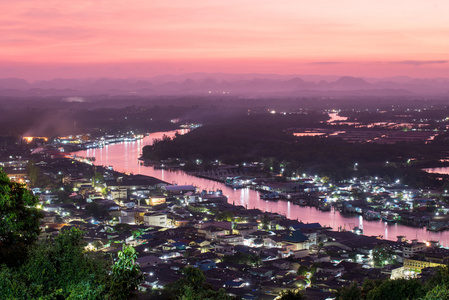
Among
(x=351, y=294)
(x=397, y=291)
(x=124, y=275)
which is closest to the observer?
(x=124, y=275)

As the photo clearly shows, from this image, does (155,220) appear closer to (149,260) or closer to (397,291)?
(149,260)

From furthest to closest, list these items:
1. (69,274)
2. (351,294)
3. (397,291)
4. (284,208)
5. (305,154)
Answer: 1. (305,154)
2. (284,208)
3. (351,294)
4. (397,291)
5. (69,274)

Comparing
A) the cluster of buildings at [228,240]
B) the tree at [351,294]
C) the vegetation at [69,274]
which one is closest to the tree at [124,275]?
the vegetation at [69,274]

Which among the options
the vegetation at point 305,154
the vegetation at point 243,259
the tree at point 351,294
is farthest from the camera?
the vegetation at point 305,154

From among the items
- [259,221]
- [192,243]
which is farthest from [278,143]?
[192,243]

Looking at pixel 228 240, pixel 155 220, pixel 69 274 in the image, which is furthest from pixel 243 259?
pixel 69 274

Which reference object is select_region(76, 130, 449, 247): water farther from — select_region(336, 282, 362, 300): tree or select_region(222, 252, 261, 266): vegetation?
select_region(336, 282, 362, 300): tree

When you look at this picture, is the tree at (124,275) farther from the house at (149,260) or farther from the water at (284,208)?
the water at (284,208)
